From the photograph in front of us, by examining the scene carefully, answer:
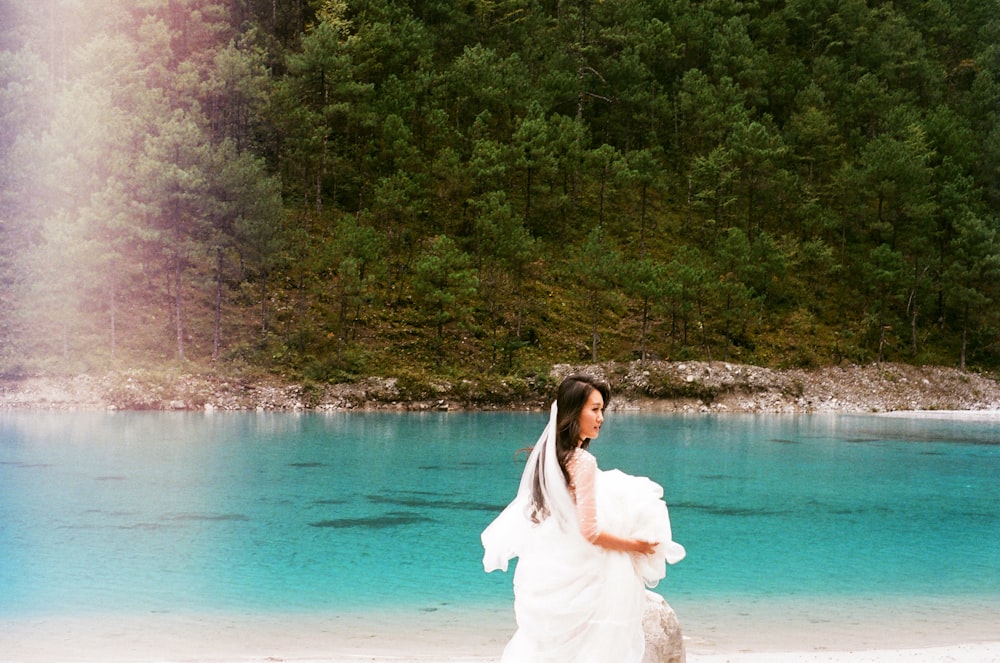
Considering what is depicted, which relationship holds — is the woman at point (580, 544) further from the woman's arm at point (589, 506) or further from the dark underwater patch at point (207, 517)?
the dark underwater patch at point (207, 517)

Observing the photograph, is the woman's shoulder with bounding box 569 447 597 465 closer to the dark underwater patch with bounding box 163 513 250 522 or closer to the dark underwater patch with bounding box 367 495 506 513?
the dark underwater patch with bounding box 163 513 250 522

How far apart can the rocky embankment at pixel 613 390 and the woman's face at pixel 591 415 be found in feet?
143

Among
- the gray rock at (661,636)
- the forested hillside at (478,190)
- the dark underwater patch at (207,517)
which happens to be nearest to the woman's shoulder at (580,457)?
the gray rock at (661,636)

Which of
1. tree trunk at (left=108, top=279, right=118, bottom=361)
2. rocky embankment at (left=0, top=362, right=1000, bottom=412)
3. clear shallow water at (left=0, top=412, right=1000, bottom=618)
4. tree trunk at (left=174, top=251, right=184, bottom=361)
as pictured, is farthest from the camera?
tree trunk at (left=174, top=251, right=184, bottom=361)

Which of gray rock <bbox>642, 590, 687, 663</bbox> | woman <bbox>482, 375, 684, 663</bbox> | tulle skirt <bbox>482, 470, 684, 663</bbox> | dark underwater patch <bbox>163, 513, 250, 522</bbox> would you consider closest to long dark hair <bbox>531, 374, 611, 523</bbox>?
woman <bbox>482, 375, 684, 663</bbox>

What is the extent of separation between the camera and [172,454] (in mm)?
28547

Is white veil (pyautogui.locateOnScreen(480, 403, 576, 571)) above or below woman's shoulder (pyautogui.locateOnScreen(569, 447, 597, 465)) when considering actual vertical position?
below

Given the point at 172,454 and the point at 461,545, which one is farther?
the point at 172,454

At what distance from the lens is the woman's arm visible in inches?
193

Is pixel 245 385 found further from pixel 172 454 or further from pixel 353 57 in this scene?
pixel 353 57

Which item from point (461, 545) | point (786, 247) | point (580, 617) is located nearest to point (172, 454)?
point (461, 545)

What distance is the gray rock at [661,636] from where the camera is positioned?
6945 mm

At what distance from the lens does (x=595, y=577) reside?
513cm

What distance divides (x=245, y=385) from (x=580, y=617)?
45109mm
